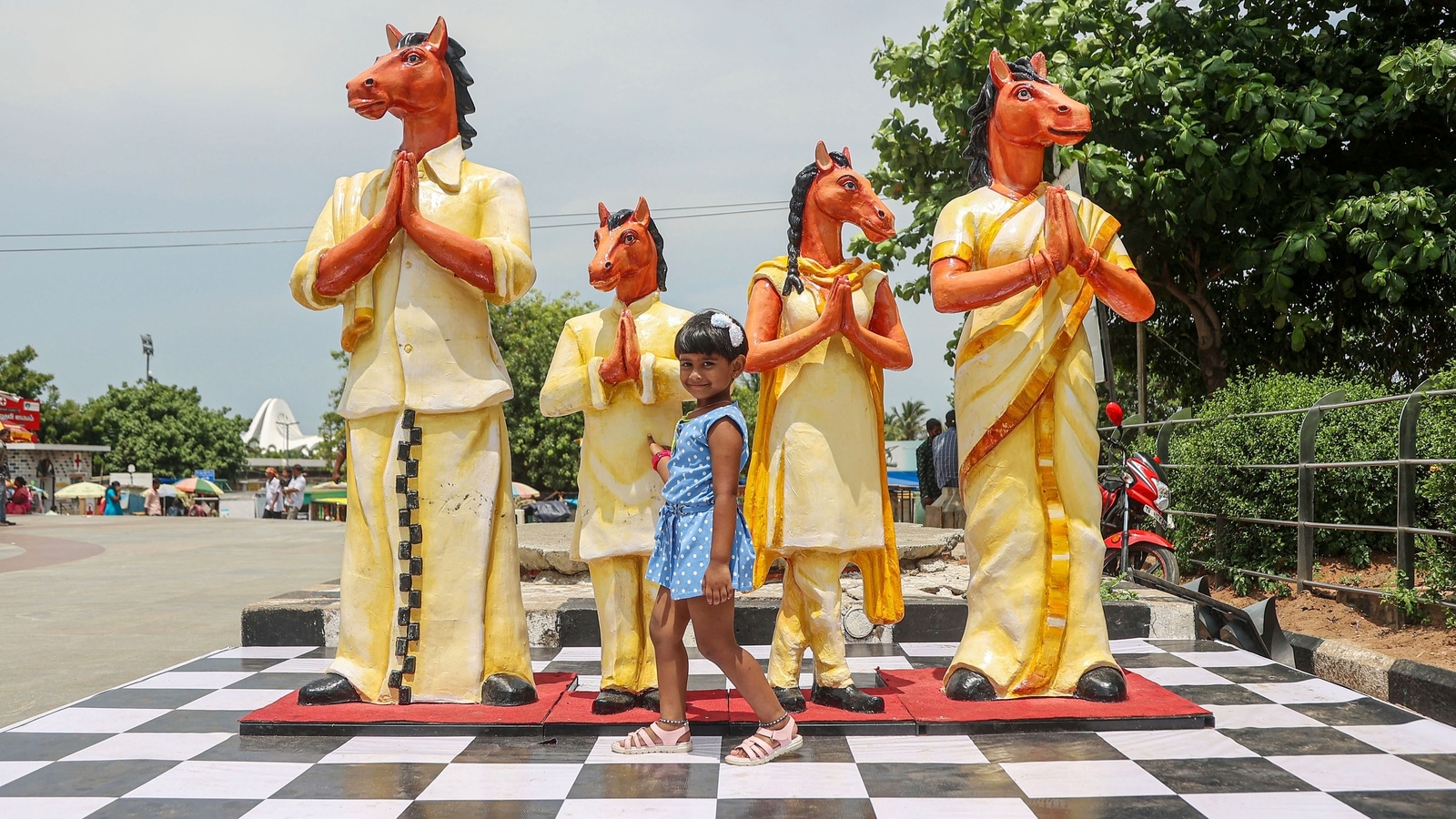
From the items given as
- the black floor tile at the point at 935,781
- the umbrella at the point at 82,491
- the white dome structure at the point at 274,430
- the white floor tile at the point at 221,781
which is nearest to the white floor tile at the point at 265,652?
the white floor tile at the point at 221,781

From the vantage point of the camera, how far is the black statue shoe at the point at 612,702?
148 inches

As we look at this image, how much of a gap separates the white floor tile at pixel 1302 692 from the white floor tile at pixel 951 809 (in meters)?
1.72

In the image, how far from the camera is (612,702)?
12.4ft

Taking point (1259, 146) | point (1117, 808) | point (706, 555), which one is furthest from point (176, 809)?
point (1259, 146)

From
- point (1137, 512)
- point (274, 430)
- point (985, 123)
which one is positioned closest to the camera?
point (985, 123)

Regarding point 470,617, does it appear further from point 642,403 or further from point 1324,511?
point 1324,511

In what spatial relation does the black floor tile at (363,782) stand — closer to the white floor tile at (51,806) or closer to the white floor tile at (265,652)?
the white floor tile at (51,806)

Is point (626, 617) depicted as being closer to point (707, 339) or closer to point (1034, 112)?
point (707, 339)

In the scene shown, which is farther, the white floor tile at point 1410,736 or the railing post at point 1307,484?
the railing post at point 1307,484

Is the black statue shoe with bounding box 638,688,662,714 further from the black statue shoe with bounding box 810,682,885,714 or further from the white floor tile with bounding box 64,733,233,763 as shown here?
the white floor tile with bounding box 64,733,233,763

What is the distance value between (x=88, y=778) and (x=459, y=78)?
2.69m

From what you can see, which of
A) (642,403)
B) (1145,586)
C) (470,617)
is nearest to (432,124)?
(642,403)

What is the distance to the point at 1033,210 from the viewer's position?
161 inches

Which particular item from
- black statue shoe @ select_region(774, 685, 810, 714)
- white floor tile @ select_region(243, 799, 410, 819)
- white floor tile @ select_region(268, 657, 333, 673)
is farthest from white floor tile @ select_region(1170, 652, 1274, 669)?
white floor tile @ select_region(268, 657, 333, 673)
